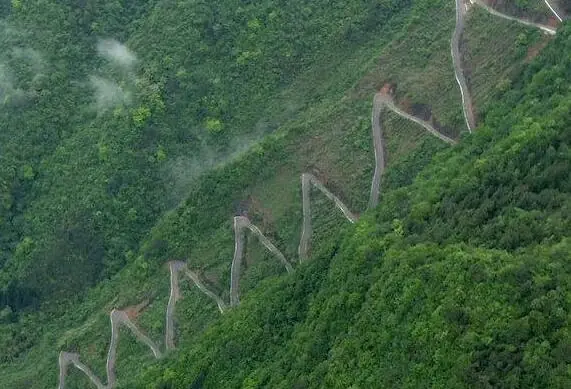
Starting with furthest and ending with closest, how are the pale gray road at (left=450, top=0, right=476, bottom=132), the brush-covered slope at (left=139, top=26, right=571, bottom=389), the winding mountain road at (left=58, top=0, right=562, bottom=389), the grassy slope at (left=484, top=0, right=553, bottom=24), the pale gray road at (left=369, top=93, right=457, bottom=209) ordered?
the winding mountain road at (left=58, top=0, right=562, bottom=389) < the pale gray road at (left=369, top=93, right=457, bottom=209) < the grassy slope at (left=484, top=0, right=553, bottom=24) < the pale gray road at (left=450, top=0, right=476, bottom=132) < the brush-covered slope at (left=139, top=26, right=571, bottom=389)

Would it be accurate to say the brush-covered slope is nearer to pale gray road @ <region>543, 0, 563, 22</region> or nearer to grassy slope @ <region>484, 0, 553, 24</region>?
pale gray road @ <region>543, 0, 563, 22</region>

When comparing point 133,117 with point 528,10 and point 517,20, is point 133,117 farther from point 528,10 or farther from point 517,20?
point 528,10

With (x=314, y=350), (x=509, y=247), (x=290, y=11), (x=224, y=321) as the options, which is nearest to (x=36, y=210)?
(x=224, y=321)

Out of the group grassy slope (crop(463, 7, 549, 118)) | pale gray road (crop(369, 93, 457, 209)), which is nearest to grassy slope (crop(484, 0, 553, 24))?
grassy slope (crop(463, 7, 549, 118))

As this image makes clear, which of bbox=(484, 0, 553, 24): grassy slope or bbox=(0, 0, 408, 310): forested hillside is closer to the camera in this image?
bbox=(484, 0, 553, 24): grassy slope

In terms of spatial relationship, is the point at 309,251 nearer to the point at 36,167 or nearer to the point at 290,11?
the point at 290,11

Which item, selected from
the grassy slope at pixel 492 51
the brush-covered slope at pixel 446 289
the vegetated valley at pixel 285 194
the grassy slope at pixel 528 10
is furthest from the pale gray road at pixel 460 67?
the grassy slope at pixel 528 10

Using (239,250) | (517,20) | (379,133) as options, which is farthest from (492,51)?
(239,250)
